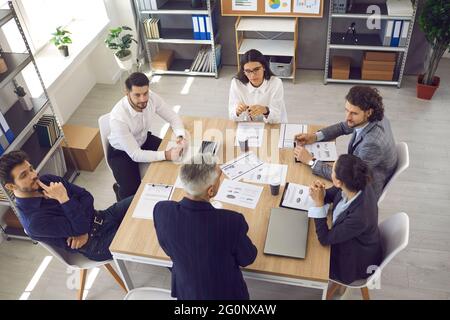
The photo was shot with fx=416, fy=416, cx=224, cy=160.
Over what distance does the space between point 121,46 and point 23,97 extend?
62.7 inches

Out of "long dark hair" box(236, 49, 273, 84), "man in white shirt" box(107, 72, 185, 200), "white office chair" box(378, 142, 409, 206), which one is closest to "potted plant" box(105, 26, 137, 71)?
"man in white shirt" box(107, 72, 185, 200)

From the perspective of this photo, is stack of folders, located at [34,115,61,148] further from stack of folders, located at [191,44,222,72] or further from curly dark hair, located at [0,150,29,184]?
stack of folders, located at [191,44,222,72]

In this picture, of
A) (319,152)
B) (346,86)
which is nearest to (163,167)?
(319,152)

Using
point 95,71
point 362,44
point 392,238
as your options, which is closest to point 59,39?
point 95,71

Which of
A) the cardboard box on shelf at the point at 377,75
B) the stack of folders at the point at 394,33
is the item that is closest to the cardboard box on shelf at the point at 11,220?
the cardboard box on shelf at the point at 377,75

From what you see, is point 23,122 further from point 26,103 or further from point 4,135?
point 4,135

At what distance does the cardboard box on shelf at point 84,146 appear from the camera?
3769mm

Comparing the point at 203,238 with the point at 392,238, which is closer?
the point at 203,238

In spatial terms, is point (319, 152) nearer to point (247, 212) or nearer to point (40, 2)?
point (247, 212)

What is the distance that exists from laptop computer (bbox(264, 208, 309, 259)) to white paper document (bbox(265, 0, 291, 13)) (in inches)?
110

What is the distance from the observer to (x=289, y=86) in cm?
481

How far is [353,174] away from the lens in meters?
2.06

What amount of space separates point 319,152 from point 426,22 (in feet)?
6.94

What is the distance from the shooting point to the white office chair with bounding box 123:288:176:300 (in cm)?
228
